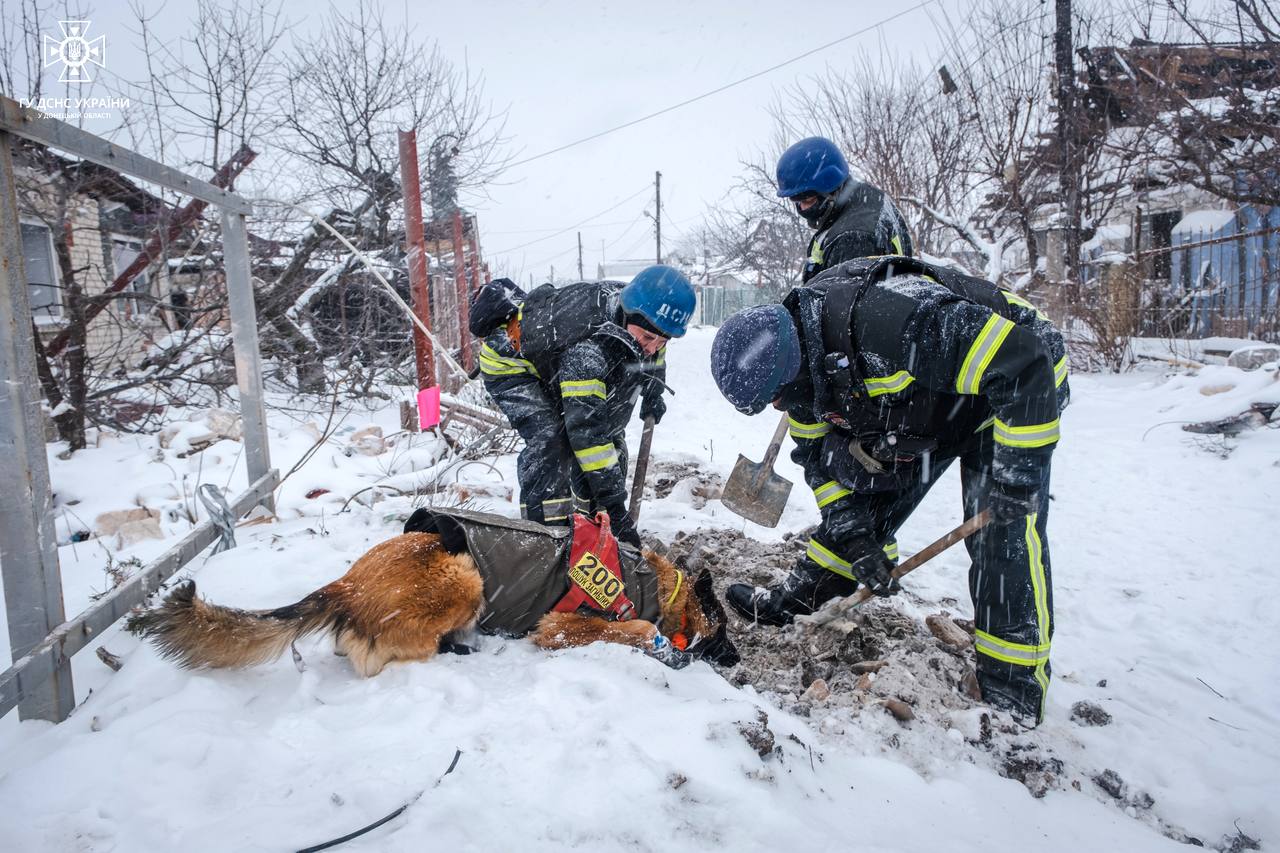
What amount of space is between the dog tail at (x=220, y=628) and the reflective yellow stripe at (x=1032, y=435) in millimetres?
2429

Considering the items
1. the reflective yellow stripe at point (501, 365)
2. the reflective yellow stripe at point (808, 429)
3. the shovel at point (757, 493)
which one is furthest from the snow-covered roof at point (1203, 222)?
the reflective yellow stripe at point (501, 365)

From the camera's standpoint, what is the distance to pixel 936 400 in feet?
8.44

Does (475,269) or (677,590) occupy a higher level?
(475,269)

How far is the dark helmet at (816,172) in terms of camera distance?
12.7 feet

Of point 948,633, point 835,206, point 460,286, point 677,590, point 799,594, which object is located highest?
point 460,286

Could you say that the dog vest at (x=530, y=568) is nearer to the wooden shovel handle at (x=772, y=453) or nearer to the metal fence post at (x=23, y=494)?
the metal fence post at (x=23, y=494)

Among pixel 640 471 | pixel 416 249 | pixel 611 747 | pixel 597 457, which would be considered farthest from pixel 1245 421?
pixel 416 249

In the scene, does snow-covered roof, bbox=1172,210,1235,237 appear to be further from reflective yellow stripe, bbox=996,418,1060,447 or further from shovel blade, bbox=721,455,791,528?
reflective yellow stripe, bbox=996,418,1060,447

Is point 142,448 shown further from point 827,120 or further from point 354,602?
point 827,120

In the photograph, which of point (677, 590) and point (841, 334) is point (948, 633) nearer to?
point (677, 590)

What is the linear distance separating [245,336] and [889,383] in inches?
146

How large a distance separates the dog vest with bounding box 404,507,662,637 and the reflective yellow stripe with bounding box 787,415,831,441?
1.07 meters

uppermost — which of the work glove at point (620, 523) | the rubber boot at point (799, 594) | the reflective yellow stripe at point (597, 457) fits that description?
the reflective yellow stripe at point (597, 457)

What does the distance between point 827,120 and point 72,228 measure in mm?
11113
